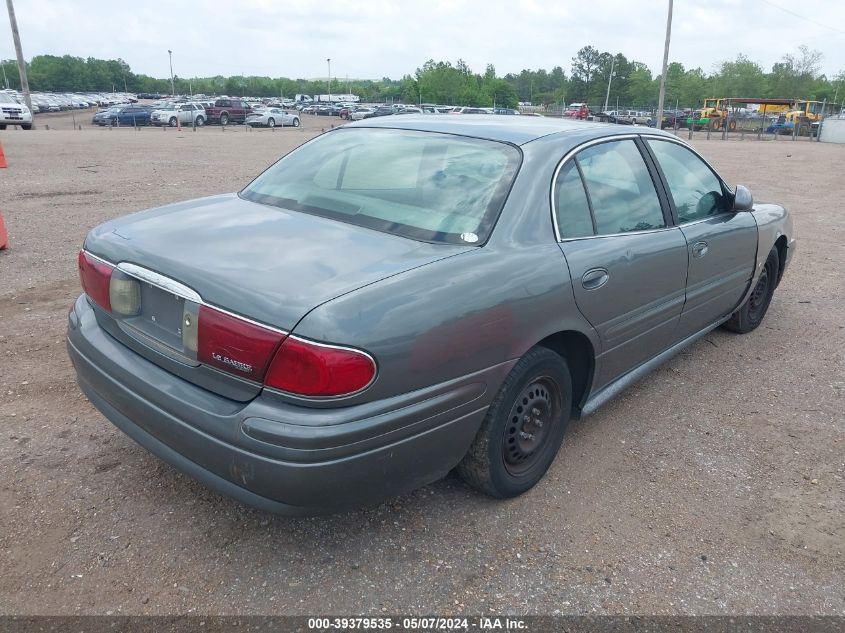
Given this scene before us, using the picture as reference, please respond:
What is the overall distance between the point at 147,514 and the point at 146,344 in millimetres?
752

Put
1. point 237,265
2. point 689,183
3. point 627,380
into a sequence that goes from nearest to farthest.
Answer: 1. point 237,265
2. point 627,380
3. point 689,183

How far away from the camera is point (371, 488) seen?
221 cm

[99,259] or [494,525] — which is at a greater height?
[99,259]

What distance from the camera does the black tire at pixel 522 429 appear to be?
261 cm

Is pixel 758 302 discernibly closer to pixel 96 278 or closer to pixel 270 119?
pixel 96 278

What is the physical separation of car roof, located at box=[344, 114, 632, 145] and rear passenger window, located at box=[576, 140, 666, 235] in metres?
0.14

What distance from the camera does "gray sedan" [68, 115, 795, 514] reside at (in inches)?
81.7

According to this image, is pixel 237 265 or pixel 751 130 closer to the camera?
pixel 237 265

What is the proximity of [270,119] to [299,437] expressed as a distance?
4297cm

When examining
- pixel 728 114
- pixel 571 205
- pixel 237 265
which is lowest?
pixel 237 265

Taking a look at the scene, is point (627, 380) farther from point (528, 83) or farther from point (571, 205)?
point (528, 83)

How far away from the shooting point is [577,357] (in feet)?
10.1

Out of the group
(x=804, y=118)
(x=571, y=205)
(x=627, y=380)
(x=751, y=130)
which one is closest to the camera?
(x=571, y=205)

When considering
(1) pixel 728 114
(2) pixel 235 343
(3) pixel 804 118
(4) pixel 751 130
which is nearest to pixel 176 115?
(1) pixel 728 114
